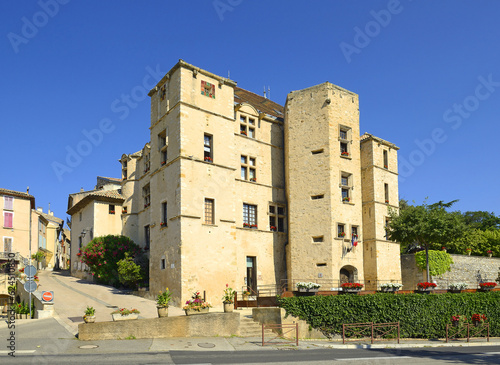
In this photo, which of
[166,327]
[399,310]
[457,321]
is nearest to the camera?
[166,327]

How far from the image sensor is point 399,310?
21922 millimetres

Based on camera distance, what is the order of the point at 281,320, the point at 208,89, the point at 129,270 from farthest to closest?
the point at 129,270 < the point at 208,89 < the point at 281,320

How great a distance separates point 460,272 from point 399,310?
15.2 meters

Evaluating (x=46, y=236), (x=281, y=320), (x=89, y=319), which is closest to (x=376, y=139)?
(x=281, y=320)

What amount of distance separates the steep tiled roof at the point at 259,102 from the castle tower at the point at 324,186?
8.74ft

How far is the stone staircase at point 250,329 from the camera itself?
62.2 feet

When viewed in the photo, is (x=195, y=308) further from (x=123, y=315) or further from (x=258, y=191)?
(x=258, y=191)

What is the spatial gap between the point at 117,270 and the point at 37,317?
9648 millimetres

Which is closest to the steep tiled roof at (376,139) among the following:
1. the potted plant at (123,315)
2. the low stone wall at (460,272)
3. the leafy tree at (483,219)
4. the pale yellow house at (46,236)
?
the low stone wall at (460,272)

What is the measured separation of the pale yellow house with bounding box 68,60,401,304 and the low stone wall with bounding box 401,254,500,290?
102 inches

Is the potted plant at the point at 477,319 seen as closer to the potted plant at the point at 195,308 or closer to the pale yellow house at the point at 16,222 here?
the potted plant at the point at 195,308

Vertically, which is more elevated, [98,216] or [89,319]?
[98,216]

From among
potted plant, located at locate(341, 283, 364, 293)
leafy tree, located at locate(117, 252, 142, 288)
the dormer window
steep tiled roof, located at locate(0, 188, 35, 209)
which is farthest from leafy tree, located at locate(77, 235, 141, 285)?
potted plant, located at locate(341, 283, 364, 293)

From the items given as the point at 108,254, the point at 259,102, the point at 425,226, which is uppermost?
the point at 259,102
